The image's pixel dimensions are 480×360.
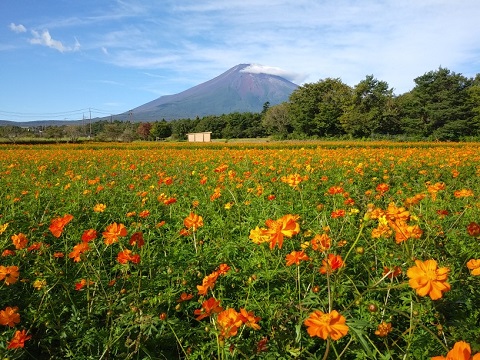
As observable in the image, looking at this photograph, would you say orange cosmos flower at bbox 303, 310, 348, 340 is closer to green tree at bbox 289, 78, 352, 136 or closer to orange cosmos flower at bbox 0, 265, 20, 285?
orange cosmos flower at bbox 0, 265, 20, 285

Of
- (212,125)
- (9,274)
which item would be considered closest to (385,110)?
(212,125)

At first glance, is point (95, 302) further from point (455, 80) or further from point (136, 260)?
point (455, 80)

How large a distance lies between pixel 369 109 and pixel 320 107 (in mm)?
6481

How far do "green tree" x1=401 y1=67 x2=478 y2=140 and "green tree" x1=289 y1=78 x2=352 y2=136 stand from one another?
813cm

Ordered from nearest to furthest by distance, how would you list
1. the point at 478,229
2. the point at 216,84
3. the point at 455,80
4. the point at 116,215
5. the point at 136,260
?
the point at 478,229 → the point at 136,260 → the point at 116,215 → the point at 455,80 → the point at 216,84

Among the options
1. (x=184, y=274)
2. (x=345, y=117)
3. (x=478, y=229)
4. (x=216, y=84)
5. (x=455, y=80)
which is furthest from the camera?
(x=216, y=84)

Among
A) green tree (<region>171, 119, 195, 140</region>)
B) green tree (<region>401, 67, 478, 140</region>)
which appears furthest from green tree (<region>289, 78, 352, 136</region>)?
green tree (<region>171, 119, 195, 140</region>)

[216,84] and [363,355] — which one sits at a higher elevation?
[216,84]

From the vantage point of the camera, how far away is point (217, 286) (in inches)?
63.7

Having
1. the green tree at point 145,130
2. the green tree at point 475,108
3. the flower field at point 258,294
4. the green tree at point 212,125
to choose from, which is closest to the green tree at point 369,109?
the green tree at point 475,108

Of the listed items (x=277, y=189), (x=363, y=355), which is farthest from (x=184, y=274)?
(x=277, y=189)

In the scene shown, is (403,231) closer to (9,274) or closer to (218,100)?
(9,274)

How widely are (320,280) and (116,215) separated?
2.07m

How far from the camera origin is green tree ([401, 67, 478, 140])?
3369 cm
